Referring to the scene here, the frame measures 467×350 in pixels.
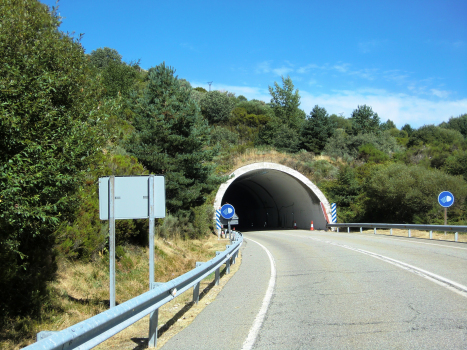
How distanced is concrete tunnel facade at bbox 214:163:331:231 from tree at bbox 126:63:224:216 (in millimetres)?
8332

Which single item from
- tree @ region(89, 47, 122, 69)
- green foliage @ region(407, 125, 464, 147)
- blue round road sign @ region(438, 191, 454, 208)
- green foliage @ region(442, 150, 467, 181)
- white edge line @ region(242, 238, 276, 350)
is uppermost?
tree @ region(89, 47, 122, 69)

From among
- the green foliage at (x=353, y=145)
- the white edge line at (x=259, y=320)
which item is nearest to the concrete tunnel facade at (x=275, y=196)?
the green foliage at (x=353, y=145)

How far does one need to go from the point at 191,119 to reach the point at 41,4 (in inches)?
555

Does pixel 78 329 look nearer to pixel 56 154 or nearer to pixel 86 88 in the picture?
pixel 56 154

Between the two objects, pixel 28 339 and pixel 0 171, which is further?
pixel 28 339

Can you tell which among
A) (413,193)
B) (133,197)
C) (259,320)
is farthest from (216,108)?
(259,320)

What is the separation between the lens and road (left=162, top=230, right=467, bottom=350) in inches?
204

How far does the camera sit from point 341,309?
267 inches

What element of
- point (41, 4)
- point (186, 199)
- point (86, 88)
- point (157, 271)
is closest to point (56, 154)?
point (86, 88)

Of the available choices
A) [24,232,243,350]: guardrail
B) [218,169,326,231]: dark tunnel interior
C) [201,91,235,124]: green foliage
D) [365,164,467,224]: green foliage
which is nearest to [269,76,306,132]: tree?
[201,91,235,124]: green foliage

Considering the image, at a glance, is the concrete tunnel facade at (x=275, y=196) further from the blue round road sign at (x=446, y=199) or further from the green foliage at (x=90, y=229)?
the green foliage at (x=90, y=229)

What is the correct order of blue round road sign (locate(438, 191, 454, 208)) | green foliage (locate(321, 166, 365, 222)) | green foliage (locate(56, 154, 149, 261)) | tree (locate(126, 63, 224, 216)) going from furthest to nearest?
green foliage (locate(321, 166, 365, 222)) → tree (locate(126, 63, 224, 216)) → blue round road sign (locate(438, 191, 454, 208)) → green foliage (locate(56, 154, 149, 261))

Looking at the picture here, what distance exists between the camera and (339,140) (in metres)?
56.4

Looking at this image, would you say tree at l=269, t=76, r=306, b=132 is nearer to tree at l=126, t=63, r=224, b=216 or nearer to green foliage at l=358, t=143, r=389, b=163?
green foliage at l=358, t=143, r=389, b=163
